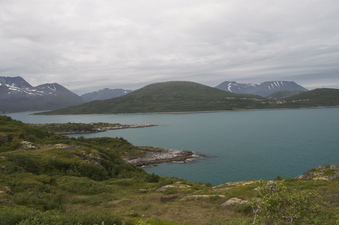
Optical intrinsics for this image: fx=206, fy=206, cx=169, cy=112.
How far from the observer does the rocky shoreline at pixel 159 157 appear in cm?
7906

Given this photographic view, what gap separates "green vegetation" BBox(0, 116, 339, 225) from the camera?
12.6 m

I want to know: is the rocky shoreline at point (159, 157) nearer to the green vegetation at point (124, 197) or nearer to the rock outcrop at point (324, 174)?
the green vegetation at point (124, 197)

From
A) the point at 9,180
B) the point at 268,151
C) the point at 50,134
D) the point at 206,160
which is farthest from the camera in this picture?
the point at 268,151

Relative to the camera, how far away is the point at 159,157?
8344 cm

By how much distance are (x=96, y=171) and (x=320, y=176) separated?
41792 mm

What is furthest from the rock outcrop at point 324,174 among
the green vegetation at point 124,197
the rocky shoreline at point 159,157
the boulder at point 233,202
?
the rocky shoreline at point 159,157

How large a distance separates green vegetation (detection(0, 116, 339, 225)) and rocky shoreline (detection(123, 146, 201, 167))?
26138 millimetres

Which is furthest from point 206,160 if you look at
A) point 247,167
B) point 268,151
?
point 268,151

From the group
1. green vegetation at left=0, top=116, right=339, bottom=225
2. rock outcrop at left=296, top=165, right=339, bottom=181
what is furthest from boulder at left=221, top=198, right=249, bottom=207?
rock outcrop at left=296, top=165, right=339, bottom=181

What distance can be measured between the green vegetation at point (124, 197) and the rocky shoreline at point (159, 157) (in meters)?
26.1

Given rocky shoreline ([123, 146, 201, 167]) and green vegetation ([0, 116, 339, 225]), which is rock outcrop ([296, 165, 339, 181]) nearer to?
green vegetation ([0, 116, 339, 225])

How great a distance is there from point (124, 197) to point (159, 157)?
53.0 meters

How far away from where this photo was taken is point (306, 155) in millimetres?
78000

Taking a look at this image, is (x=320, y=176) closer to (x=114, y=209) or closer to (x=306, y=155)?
(x=114, y=209)
